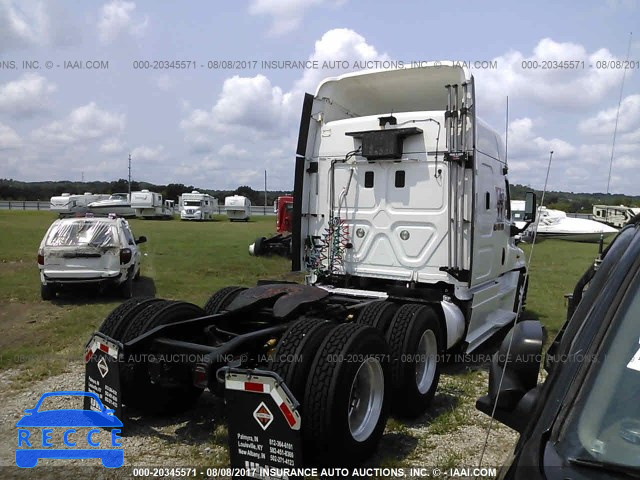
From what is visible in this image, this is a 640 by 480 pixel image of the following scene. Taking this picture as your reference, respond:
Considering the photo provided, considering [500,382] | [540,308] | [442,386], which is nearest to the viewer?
[500,382]

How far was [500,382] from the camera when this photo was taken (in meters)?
1.97

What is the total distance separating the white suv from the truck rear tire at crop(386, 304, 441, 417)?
780 cm

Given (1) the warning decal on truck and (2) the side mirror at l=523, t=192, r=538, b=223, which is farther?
(2) the side mirror at l=523, t=192, r=538, b=223

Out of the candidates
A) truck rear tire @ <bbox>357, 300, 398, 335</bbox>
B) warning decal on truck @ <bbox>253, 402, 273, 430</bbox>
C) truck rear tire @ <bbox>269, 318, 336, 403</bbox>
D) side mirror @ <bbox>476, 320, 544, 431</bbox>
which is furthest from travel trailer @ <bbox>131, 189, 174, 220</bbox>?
side mirror @ <bbox>476, 320, 544, 431</bbox>

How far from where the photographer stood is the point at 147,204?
147 ft

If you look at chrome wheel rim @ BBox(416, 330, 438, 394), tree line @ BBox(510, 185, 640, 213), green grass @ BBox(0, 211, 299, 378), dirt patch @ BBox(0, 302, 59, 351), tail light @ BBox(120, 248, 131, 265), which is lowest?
dirt patch @ BBox(0, 302, 59, 351)

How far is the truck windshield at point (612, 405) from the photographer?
152cm

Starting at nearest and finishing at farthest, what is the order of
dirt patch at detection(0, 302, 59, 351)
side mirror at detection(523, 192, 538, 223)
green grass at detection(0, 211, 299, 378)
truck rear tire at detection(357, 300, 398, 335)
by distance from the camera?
1. truck rear tire at detection(357, 300, 398, 335)
2. green grass at detection(0, 211, 299, 378)
3. side mirror at detection(523, 192, 538, 223)
4. dirt patch at detection(0, 302, 59, 351)

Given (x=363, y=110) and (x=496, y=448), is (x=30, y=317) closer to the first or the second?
(x=363, y=110)

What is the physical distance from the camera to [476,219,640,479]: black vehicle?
4.99ft

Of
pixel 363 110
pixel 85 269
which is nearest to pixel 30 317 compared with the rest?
pixel 85 269

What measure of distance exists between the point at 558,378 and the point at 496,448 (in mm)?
2896

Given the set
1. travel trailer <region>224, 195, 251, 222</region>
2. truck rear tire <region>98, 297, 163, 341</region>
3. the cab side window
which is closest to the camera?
truck rear tire <region>98, 297, 163, 341</region>

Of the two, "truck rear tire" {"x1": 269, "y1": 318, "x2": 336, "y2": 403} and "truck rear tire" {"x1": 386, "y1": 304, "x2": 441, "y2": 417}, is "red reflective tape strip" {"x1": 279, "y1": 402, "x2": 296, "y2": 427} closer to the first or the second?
"truck rear tire" {"x1": 269, "y1": 318, "x2": 336, "y2": 403}
